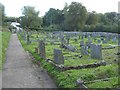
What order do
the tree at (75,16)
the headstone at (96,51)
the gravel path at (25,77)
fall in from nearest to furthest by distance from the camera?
the gravel path at (25,77), the headstone at (96,51), the tree at (75,16)

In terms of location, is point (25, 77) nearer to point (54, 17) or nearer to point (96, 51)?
point (96, 51)

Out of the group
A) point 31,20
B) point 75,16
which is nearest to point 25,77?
point 75,16

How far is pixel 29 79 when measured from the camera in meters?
10.2

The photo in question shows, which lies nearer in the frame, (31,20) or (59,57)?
(59,57)

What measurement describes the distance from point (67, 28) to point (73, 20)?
3.31 m

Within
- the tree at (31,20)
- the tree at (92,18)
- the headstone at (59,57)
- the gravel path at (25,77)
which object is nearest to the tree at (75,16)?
the tree at (92,18)

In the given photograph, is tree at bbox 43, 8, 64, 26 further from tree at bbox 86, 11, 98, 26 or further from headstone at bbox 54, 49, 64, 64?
headstone at bbox 54, 49, 64, 64

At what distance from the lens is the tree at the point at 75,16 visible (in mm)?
64812

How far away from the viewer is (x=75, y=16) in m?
65.6

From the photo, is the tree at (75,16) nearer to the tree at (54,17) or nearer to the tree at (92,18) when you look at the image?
the tree at (92,18)

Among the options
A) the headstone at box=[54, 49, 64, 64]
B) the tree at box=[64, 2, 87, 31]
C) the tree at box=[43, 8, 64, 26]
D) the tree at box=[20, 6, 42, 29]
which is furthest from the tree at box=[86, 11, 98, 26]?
the headstone at box=[54, 49, 64, 64]

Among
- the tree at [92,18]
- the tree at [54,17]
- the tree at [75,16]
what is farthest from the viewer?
the tree at [54,17]

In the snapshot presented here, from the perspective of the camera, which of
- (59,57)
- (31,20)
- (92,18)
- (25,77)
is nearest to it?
(25,77)

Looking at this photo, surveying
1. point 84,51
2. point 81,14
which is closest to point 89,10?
point 81,14
